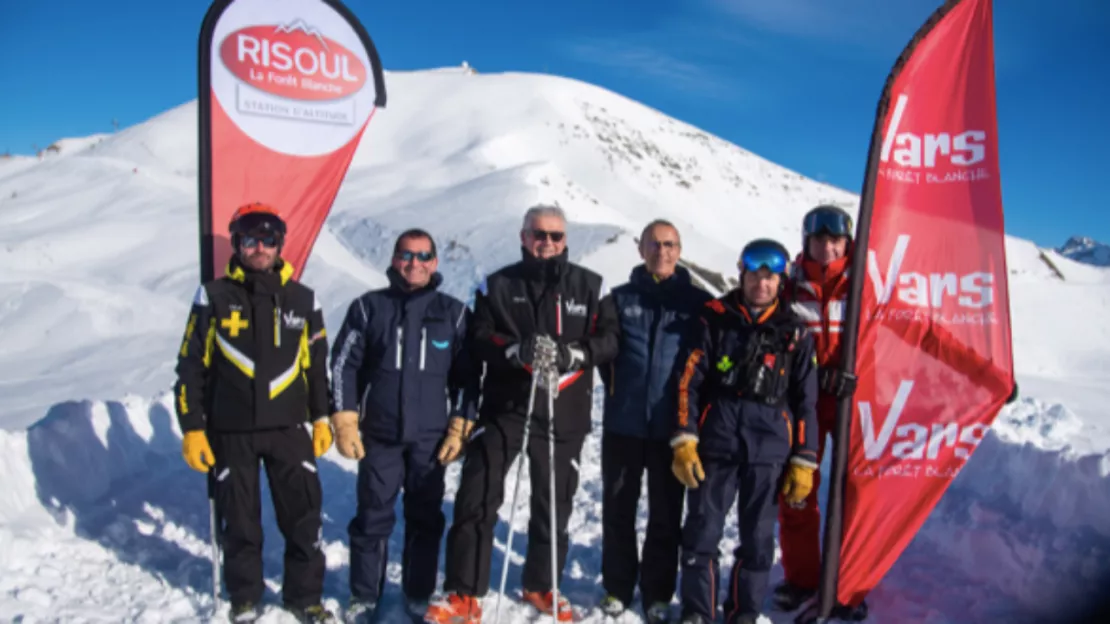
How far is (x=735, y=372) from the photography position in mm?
3727

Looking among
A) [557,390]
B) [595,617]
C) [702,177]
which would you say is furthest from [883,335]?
[702,177]

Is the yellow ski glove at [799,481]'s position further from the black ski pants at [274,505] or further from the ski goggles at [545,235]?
the black ski pants at [274,505]

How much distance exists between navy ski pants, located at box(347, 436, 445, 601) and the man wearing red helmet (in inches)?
81.6

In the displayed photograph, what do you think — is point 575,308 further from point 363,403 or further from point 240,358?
point 240,358

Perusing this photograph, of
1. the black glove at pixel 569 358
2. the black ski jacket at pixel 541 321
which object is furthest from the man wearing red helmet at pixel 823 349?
the black glove at pixel 569 358

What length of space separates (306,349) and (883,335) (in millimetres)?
3329

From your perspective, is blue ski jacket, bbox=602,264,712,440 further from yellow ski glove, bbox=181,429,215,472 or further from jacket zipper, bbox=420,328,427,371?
yellow ski glove, bbox=181,429,215,472

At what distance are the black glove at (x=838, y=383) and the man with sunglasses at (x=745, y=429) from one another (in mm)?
249

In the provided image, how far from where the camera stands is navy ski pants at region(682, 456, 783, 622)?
376 centimetres

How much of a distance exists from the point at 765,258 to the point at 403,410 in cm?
209

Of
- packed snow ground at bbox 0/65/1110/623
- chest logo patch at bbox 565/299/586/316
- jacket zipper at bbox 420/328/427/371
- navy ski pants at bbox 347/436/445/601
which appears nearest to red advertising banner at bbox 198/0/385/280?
jacket zipper at bbox 420/328/427/371

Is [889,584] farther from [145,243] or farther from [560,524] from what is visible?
[145,243]

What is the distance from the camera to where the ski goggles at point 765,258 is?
12.3 feet

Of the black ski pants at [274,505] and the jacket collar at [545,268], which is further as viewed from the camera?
the jacket collar at [545,268]
